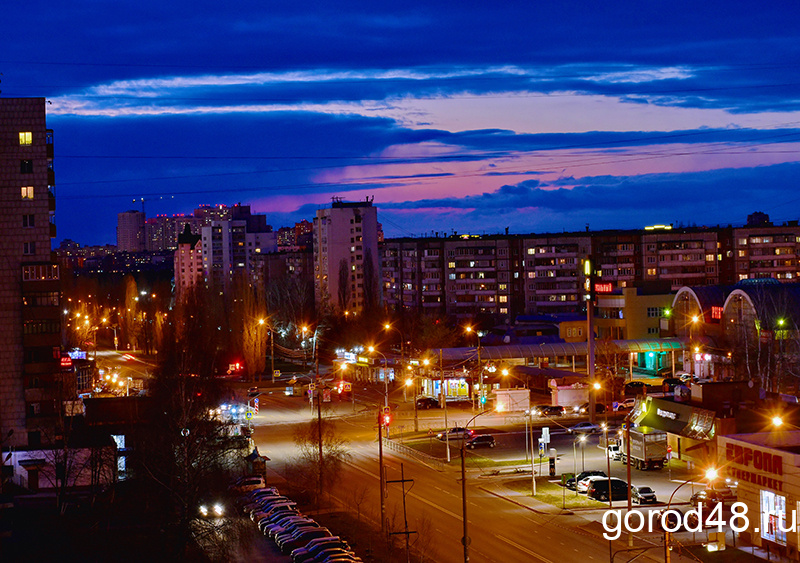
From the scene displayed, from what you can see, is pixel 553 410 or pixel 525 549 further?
pixel 553 410

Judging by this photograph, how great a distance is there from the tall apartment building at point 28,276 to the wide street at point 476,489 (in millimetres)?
12779

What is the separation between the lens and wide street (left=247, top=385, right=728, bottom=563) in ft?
108

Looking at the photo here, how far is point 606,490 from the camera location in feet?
130

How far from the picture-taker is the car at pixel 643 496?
3841cm

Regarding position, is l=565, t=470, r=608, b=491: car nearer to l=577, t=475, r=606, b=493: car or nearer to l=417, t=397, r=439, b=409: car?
l=577, t=475, r=606, b=493: car

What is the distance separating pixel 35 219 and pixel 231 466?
801 inches

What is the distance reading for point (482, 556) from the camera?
1244 inches

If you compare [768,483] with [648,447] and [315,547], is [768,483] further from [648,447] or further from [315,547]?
[315,547]

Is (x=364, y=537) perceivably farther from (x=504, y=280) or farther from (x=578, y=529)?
(x=504, y=280)

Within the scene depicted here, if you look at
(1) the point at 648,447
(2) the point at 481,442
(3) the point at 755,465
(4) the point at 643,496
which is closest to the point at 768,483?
(3) the point at 755,465

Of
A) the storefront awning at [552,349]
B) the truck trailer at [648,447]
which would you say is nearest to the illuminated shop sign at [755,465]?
the truck trailer at [648,447]

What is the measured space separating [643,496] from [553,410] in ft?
77.4

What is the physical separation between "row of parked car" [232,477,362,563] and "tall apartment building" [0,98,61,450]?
1564 cm

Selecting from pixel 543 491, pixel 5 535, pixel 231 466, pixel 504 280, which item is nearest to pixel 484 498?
pixel 543 491
